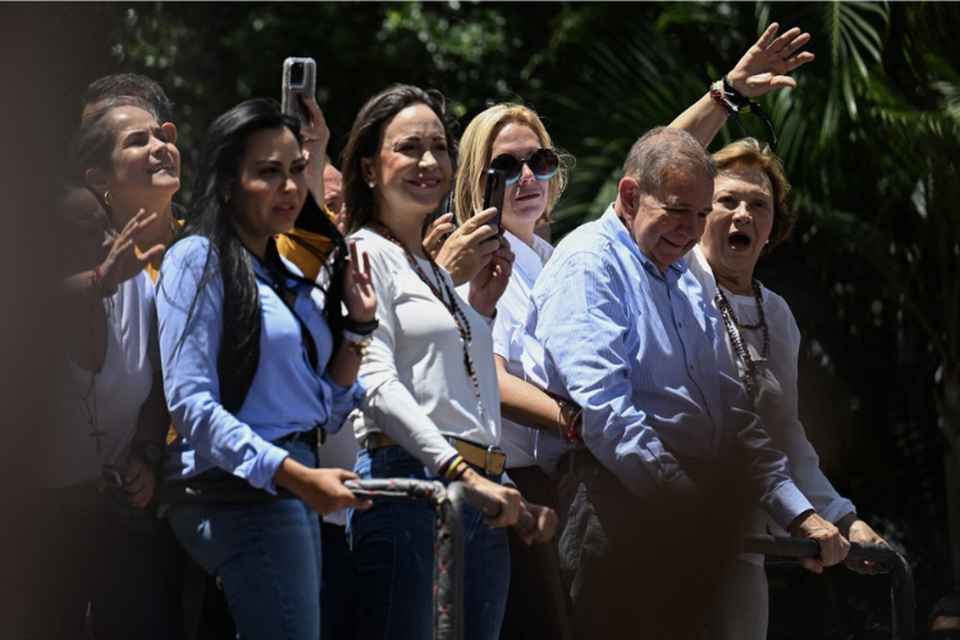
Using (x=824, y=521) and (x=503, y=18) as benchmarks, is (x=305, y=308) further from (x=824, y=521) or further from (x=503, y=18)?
(x=503, y=18)

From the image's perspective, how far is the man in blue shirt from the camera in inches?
144

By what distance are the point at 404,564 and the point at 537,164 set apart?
158 centimetres

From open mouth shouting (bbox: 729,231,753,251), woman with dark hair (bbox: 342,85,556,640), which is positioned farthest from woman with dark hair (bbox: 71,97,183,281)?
open mouth shouting (bbox: 729,231,753,251)

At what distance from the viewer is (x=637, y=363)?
385cm

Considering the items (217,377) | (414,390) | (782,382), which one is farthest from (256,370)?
(782,382)

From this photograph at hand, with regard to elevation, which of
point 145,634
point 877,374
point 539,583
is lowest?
point 877,374

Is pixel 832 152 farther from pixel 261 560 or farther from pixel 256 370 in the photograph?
pixel 261 560

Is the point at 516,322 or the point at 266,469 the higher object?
the point at 266,469

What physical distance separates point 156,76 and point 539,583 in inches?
270

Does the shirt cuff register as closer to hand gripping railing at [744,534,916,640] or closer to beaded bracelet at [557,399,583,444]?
beaded bracelet at [557,399,583,444]

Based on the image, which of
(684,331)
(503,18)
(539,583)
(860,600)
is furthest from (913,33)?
(539,583)

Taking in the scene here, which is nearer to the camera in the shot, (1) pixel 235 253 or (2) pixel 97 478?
(1) pixel 235 253

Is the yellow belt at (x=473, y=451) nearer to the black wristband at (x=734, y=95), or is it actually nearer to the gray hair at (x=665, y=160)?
the gray hair at (x=665, y=160)

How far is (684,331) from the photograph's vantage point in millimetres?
3963
